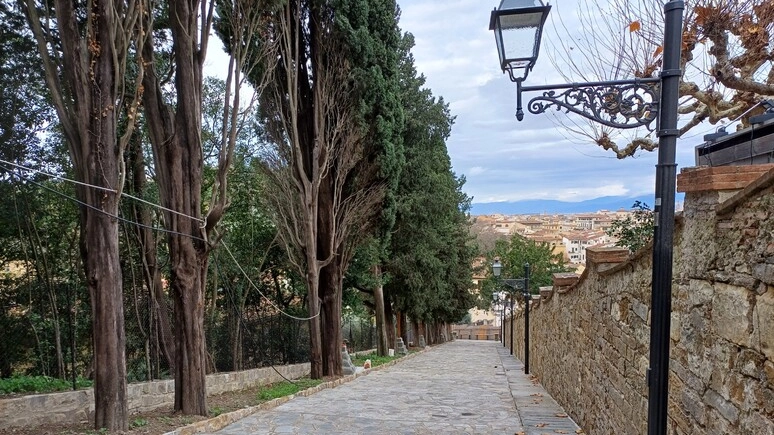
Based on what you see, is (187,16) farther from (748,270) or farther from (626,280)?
(748,270)

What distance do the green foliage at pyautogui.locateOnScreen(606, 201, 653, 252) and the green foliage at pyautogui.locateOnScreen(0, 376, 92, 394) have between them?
296 inches

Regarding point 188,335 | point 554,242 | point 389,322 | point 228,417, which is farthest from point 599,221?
point 554,242

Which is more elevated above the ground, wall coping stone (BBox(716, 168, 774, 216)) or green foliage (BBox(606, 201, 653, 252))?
wall coping stone (BBox(716, 168, 774, 216))

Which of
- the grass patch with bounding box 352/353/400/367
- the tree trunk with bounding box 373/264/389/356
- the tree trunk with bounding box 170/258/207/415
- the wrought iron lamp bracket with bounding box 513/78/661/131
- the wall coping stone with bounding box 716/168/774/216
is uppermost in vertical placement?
the wrought iron lamp bracket with bounding box 513/78/661/131

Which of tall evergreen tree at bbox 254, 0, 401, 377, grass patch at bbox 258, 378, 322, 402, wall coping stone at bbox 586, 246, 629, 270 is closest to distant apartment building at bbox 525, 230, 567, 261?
tall evergreen tree at bbox 254, 0, 401, 377

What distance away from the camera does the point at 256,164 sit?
12.1m

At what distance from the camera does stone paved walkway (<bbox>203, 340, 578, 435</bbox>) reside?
6.16 metres

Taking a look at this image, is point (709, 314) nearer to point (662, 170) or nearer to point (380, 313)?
point (662, 170)

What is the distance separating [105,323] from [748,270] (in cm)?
554

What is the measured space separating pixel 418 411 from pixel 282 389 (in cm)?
314

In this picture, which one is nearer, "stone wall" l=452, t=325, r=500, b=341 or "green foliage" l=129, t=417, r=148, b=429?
"green foliage" l=129, t=417, r=148, b=429

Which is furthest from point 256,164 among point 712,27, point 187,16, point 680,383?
point 680,383

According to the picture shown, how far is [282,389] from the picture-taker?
30.7 ft

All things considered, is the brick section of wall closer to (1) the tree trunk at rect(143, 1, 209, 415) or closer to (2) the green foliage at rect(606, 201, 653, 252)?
(2) the green foliage at rect(606, 201, 653, 252)
